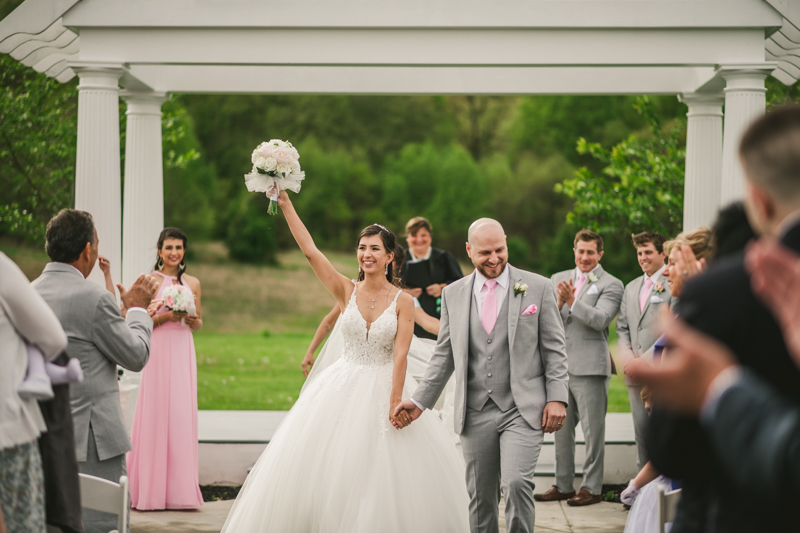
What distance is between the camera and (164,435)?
6.79m

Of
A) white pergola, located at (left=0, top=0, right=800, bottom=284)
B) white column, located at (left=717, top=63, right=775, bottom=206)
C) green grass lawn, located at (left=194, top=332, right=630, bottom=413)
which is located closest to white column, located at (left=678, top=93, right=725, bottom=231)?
white pergola, located at (left=0, top=0, right=800, bottom=284)

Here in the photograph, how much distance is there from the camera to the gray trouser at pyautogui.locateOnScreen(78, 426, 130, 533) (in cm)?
407

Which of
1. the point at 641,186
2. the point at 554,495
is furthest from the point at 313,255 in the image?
the point at 641,186

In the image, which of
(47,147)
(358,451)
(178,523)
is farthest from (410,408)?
(47,147)

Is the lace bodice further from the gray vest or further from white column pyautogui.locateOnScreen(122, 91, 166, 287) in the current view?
white column pyautogui.locateOnScreen(122, 91, 166, 287)

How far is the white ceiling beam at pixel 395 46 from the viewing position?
7.50m

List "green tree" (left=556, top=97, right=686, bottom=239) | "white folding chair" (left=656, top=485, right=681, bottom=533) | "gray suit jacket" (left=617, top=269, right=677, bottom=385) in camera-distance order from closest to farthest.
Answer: "white folding chair" (left=656, top=485, right=681, bottom=533) → "gray suit jacket" (left=617, top=269, right=677, bottom=385) → "green tree" (left=556, top=97, right=686, bottom=239)

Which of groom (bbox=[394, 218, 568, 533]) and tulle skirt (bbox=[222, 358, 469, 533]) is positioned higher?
groom (bbox=[394, 218, 568, 533])

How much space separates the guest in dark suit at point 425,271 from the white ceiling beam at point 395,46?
2.01 metres

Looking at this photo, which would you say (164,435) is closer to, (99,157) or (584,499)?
(99,157)

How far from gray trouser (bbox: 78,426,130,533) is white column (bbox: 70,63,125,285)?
3.76 meters

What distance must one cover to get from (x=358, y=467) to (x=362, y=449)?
122mm

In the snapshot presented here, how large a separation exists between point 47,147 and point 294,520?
410 inches

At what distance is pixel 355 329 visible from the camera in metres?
5.47
